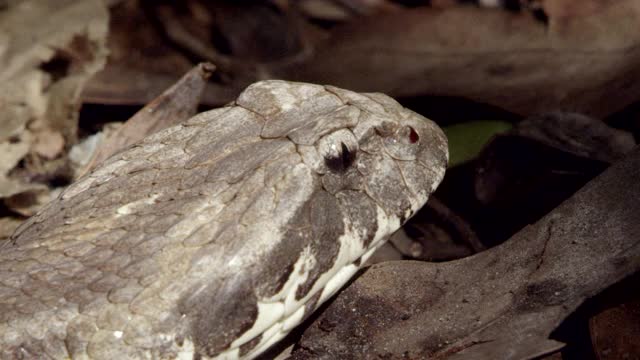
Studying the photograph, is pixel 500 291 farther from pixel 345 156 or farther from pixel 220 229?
pixel 220 229

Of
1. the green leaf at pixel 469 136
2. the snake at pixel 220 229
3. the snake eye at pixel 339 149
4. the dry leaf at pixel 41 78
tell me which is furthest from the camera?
the dry leaf at pixel 41 78

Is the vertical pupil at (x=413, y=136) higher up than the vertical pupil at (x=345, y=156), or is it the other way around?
the vertical pupil at (x=345, y=156)

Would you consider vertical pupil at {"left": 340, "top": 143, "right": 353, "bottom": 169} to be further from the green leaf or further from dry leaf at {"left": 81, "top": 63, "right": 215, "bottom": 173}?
dry leaf at {"left": 81, "top": 63, "right": 215, "bottom": 173}

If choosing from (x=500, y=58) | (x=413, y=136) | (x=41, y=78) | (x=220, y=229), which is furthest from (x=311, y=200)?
(x=41, y=78)

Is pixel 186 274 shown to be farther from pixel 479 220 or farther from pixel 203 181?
pixel 479 220

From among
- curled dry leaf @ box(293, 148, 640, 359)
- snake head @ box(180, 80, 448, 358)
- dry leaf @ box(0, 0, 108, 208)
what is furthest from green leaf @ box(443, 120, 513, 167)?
dry leaf @ box(0, 0, 108, 208)

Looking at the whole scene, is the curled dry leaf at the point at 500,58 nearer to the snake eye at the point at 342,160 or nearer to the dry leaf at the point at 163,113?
the dry leaf at the point at 163,113

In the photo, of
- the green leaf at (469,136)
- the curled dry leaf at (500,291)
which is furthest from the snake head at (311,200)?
the green leaf at (469,136)
